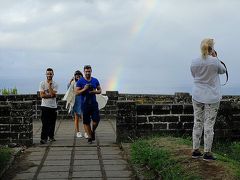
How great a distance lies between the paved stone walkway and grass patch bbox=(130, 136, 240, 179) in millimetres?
349

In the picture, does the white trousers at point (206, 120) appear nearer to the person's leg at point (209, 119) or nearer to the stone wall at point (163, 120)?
the person's leg at point (209, 119)

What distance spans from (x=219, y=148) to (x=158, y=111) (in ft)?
5.67

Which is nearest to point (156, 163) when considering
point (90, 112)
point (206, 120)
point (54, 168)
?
point (206, 120)

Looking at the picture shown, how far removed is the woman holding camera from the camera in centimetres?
789

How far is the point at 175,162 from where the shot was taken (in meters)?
8.02

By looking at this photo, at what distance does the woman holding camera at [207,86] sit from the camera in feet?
25.9

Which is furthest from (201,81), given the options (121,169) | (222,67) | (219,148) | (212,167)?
(219,148)

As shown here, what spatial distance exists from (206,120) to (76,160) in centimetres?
292

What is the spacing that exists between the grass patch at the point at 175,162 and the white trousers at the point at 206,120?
33cm

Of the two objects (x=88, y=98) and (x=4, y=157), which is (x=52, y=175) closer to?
(x=4, y=157)

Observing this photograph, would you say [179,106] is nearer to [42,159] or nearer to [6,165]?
[42,159]

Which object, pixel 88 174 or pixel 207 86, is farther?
pixel 88 174

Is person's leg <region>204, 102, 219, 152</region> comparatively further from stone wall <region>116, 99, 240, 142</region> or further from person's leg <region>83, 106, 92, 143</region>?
person's leg <region>83, 106, 92, 143</region>

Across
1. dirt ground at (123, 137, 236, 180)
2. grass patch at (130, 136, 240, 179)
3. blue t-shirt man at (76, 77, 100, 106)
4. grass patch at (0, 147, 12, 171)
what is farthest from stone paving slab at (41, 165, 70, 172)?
blue t-shirt man at (76, 77, 100, 106)
